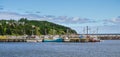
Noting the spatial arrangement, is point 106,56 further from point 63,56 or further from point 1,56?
point 1,56

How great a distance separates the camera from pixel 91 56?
8594cm

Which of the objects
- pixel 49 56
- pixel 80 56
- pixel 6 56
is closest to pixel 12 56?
pixel 6 56

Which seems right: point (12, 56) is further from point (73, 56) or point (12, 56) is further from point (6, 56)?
point (73, 56)

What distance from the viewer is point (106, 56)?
86562 millimetres

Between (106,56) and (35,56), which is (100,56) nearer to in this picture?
(106,56)

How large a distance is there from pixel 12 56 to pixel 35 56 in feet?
15.0

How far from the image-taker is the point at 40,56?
85.8 m

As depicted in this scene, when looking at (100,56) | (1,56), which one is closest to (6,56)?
(1,56)

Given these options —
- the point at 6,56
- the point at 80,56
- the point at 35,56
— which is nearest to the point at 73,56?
the point at 80,56

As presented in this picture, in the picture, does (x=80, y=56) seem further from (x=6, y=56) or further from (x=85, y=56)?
(x=6, y=56)

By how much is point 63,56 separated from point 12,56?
404 inches

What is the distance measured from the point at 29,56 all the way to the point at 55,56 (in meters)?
5.27

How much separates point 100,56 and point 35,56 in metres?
13.0

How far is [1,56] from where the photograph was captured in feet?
275
